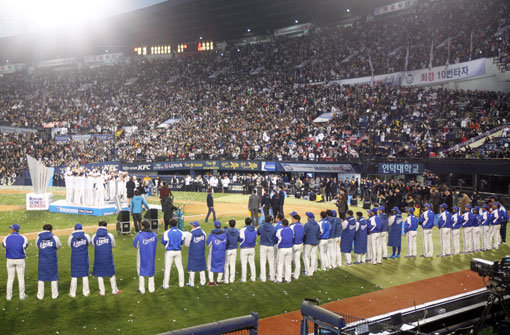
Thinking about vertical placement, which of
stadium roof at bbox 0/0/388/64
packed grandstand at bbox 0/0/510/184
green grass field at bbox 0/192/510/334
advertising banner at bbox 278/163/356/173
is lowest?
green grass field at bbox 0/192/510/334

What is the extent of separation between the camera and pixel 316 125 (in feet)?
122

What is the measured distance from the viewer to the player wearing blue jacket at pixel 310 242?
12.5 m

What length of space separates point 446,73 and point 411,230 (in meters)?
24.1

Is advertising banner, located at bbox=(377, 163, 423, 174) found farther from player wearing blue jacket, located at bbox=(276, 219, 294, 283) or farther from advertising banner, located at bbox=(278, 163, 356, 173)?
player wearing blue jacket, located at bbox=(276, 219, 294, 283)

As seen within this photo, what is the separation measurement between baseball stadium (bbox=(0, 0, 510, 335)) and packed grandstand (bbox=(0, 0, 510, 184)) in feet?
0.69

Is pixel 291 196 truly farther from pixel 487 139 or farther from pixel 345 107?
pixel 487 139

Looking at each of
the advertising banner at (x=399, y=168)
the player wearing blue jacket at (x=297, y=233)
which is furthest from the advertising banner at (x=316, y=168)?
the player wearing blue jacket at (x=297, y=233)

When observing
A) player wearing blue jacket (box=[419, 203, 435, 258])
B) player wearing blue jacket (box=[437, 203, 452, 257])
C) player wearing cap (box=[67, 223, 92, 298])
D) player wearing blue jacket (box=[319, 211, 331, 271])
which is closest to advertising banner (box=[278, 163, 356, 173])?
player wearing blue jacket (box=[437, 203, 452, 257])

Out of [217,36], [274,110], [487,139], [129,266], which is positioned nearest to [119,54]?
[217,36]

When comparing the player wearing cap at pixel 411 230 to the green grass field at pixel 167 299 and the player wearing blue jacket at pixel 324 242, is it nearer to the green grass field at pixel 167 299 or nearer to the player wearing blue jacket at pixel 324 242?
the green grass field at pixel 167 299

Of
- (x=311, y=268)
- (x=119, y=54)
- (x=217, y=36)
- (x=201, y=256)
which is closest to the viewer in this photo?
(x=201, y=256)

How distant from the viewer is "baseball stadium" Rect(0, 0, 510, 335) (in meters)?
10.2

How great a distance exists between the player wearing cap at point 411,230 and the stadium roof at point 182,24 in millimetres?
37246

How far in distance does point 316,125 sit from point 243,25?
23.6m
